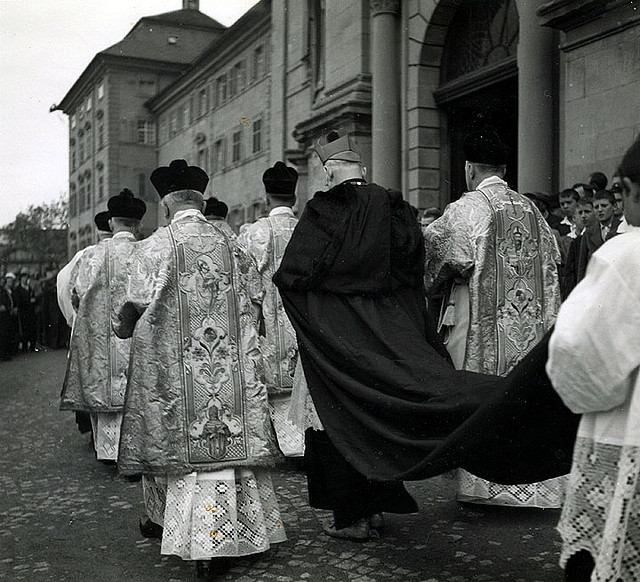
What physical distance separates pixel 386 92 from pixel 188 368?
11660 millimetres

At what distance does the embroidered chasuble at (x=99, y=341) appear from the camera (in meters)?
7.20

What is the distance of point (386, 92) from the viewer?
15227mm

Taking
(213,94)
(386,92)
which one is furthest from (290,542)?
(213,94)

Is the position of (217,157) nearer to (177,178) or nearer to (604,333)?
(177,178)

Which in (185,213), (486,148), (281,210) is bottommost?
(185,213)

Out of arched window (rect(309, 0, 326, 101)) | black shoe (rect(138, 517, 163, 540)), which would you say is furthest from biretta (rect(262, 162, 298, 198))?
arched window (rect(309, 0, 326, 101))

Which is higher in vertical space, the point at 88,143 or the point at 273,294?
the point at 88,143

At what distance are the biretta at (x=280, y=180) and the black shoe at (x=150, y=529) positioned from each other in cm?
280

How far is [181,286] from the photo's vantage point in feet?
14.2

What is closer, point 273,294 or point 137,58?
point 273,294

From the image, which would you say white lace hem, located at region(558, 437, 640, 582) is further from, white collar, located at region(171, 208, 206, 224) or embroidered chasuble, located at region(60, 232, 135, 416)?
embroidered chasuble, located at region(60, 232, 135, 416)

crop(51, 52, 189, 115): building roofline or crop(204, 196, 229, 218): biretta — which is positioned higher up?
crop(51, 52, 189, 115): building roofline

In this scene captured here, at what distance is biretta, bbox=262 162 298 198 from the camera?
6641mm

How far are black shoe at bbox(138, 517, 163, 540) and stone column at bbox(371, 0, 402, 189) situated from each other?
1110cm
